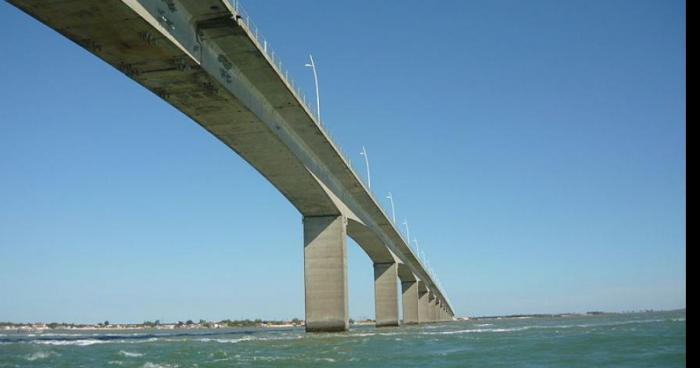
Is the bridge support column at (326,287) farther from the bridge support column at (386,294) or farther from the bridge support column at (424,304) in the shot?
the bridge support column at (424,304)

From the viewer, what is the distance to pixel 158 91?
25438 mm

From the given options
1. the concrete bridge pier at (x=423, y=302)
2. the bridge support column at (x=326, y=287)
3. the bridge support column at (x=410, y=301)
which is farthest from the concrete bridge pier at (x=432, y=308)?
the bridge support column at (x=326, y=287)

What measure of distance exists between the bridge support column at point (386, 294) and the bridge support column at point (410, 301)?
19.0m

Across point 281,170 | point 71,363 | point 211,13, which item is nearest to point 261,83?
point 211,13

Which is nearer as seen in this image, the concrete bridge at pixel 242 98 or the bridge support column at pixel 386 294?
the concrete bridge at pixel 242 98

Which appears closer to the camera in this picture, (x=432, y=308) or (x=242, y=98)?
(x=242, y=98)

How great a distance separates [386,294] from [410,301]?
22.9 m

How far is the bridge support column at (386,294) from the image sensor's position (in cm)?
7281

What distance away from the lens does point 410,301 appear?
96.4m

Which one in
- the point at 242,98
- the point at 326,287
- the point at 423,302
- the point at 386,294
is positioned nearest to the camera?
the point at 242,98

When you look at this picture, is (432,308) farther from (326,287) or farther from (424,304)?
(326,287)

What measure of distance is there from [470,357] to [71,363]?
11552mm

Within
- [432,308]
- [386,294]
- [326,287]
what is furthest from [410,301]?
[326,287]

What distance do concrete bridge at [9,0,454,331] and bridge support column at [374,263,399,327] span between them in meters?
16.9
